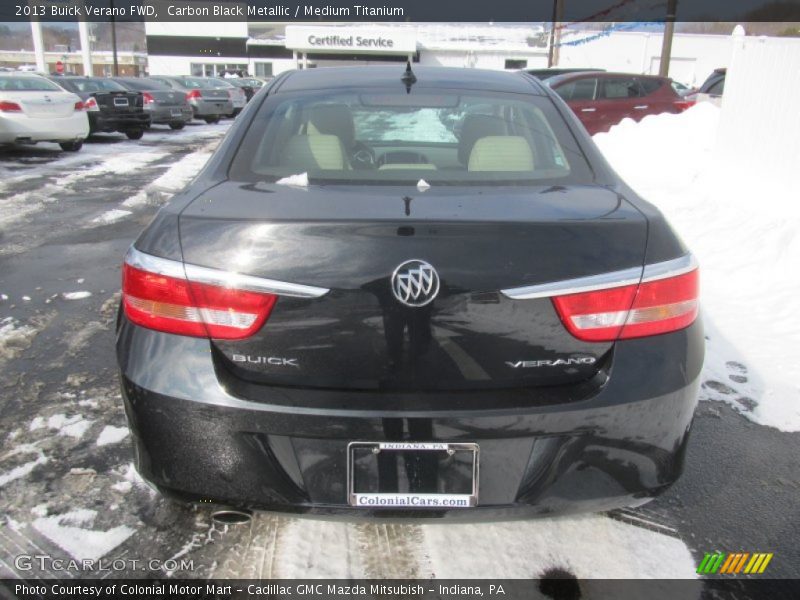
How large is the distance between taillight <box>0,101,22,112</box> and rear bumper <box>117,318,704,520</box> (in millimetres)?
11837

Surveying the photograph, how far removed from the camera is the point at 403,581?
206cm

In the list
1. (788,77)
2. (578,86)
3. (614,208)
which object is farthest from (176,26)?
(614,208)

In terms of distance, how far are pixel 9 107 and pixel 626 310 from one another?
41.6 ft

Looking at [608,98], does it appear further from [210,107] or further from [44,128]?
[210,107]

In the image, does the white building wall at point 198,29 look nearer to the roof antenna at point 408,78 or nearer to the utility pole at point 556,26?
the utility pole at point 556,26

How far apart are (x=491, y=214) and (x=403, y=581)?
3.85 feet

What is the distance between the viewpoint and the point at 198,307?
174cm

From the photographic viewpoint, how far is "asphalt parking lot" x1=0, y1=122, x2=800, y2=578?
2127 millimetres

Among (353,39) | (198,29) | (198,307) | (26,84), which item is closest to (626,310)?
(198,307)

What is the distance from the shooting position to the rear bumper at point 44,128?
1162 centimetres

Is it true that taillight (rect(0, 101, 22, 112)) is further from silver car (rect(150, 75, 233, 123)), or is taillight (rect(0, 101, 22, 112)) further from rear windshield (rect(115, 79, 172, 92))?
silver car (rect(150, 75, 233, 123))

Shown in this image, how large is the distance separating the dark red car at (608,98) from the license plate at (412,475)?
12.1 m

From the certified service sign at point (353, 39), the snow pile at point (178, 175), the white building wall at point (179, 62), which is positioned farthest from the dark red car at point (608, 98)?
the white building wall at point (179, 62)

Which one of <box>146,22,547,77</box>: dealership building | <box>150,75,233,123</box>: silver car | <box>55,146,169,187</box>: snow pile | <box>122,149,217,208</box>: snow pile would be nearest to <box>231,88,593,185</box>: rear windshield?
<box>122,149,217,208</box>: snow pile
